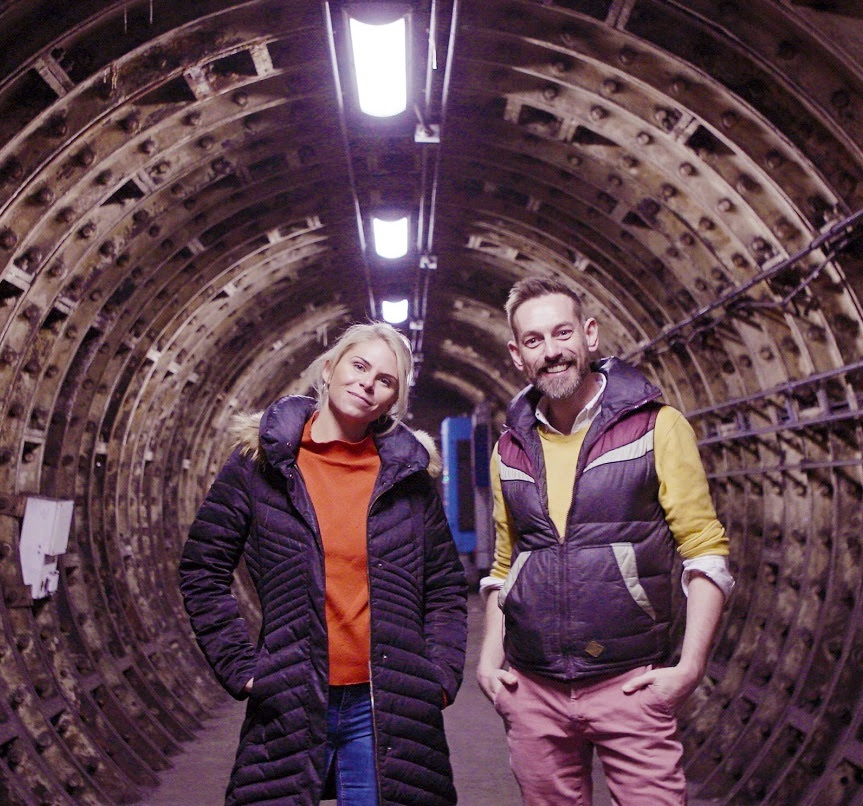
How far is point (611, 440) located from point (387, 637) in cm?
96

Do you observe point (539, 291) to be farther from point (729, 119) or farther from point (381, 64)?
point (729, 119)

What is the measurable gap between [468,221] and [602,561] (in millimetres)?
7542

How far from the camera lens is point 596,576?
2945mm

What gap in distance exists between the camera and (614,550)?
9.70 feet

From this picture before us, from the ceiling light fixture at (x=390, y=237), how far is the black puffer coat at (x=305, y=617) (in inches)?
242

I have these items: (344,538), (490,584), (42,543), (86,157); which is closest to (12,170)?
(86,157)

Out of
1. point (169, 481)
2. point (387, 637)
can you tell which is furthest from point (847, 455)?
point (169, 481)

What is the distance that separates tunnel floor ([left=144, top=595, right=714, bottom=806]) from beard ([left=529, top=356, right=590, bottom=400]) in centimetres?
408

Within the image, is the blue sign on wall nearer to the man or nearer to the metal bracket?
the metal bracket

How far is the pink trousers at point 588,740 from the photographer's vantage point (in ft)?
9.36

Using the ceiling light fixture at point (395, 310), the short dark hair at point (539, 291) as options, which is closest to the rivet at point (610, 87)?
the short dark hair at point (539, 291)

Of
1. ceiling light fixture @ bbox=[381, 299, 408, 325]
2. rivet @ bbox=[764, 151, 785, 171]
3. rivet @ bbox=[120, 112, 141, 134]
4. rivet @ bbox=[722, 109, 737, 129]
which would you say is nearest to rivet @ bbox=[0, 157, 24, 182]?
rivet @ bbox=[120, 112, 141, 134]

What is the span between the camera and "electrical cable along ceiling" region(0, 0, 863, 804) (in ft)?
17.9

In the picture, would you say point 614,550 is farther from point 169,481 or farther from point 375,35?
point 169,481
